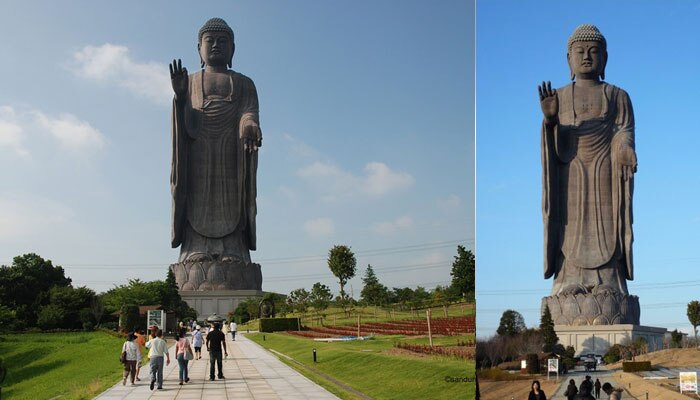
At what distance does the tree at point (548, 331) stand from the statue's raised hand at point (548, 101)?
778 cm

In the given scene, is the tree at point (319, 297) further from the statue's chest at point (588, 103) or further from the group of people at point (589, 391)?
the group of people at point (589, 391)

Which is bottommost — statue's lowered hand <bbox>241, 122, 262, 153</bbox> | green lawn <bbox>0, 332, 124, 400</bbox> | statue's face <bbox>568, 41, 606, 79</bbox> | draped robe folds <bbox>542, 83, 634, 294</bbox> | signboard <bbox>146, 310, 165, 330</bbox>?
green lawn <bbox>0, 332, 124, 400</bbox>

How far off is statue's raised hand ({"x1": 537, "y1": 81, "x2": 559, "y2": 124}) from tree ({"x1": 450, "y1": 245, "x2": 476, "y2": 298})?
11.9 meters

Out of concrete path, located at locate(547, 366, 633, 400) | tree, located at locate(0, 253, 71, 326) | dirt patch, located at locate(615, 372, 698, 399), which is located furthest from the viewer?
tree, located at locate(0, 253, 71, 326)

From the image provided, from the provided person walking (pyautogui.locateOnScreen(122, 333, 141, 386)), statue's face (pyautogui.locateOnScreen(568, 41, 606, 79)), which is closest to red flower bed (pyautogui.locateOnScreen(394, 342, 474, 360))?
person walking (pyautogui.locateOnScreen(122, 333, 141, 386))

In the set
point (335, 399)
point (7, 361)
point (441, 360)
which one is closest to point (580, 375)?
point (441, 360)

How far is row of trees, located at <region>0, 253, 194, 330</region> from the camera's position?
3953cm

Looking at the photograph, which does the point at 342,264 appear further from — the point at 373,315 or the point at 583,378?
the point at 583,378

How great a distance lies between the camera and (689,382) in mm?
15281

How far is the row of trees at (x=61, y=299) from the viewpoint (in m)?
39.5

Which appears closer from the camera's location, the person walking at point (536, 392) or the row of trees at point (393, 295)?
the person walking at point (536, 392)

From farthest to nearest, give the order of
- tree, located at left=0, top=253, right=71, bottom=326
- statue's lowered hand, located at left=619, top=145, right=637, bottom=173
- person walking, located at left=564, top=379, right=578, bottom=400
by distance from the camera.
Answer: tree, located at left=0, top=253, right=71, bottom=326 → statue's lowered hand, located at left=619, top=145, right=637, bottom=173 → person walking, located at left=564, top=379, right=578, bottom=400

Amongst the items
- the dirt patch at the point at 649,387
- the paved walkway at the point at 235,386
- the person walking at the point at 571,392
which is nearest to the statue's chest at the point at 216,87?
the paved walkway at the point at 235,386

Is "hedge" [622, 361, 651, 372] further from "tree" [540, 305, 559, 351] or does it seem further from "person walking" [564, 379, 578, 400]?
"tree" [540, 305, 559, 351]
